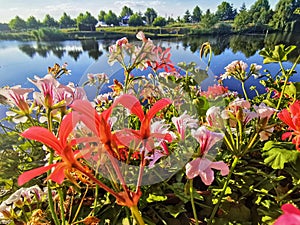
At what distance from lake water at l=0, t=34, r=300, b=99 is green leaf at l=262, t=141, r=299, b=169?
0.74 feet

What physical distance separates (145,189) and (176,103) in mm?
238

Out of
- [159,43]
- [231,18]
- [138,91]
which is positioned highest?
[159,43]

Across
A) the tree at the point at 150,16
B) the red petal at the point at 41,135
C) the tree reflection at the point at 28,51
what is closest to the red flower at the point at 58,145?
the red petal at the point at 41,135

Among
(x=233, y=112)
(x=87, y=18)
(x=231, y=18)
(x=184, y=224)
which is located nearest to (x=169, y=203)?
(x=184, y=224)

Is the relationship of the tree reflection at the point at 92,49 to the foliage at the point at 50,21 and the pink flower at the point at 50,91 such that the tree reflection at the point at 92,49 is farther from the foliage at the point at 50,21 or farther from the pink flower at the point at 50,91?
the foliage at the point at 50,21

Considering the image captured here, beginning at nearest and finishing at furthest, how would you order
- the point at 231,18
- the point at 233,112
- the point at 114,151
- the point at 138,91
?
the point at 114,151 → the point at 233,112 → the point at 138,91 → the point at 231,18

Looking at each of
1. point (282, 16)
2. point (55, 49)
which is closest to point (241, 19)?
point (282, 16)

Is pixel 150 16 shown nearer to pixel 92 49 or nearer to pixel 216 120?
pixel 92 49

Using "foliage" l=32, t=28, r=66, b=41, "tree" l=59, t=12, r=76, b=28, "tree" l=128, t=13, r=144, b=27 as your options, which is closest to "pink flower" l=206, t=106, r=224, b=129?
"tree" l=128, t=13, r=144, b=27

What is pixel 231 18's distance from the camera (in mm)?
3947

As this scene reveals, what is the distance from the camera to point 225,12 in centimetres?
368

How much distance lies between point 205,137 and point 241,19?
12.8 feet

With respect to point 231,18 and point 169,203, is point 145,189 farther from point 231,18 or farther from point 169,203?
point 231,18

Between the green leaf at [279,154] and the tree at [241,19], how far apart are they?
11.6 feet
